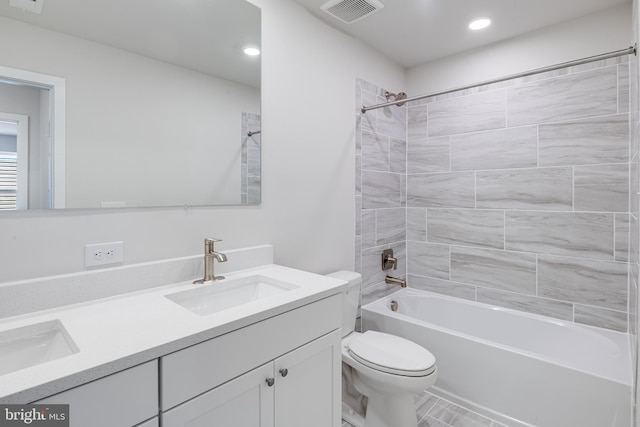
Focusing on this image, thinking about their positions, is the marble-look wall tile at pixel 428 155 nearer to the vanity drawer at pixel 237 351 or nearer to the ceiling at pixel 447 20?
the ceiling at pixel 447 20

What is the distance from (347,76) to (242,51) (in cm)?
88

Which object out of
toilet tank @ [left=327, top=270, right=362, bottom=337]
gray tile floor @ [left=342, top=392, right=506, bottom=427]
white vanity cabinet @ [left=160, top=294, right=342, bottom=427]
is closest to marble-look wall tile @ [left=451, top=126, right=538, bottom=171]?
Result: toilet tank @ [left=327, top=270, right=362, bottom=337]

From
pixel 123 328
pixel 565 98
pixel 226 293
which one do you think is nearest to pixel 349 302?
pixel 226 293

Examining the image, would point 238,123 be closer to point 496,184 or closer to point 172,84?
point 172,84

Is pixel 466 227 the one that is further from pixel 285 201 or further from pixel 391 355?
pixel 285 201

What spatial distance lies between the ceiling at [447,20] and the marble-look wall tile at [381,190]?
3.26ft

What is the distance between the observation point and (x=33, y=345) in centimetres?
98

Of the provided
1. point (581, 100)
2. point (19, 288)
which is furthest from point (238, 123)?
point (581, 100)

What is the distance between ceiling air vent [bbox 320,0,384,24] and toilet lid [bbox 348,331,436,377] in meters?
2.00

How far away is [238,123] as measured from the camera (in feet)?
5.58

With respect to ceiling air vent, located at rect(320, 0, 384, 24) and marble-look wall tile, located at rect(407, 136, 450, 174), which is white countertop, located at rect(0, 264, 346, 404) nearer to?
ceiling air vent, located at rect(320, 0, 384, 24)

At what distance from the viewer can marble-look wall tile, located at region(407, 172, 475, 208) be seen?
2.64 meters

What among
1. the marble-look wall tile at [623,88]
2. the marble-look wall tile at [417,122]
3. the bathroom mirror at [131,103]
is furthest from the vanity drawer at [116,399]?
the marble-look wall tile at [623,88]

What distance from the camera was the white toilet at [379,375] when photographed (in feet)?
5.44
